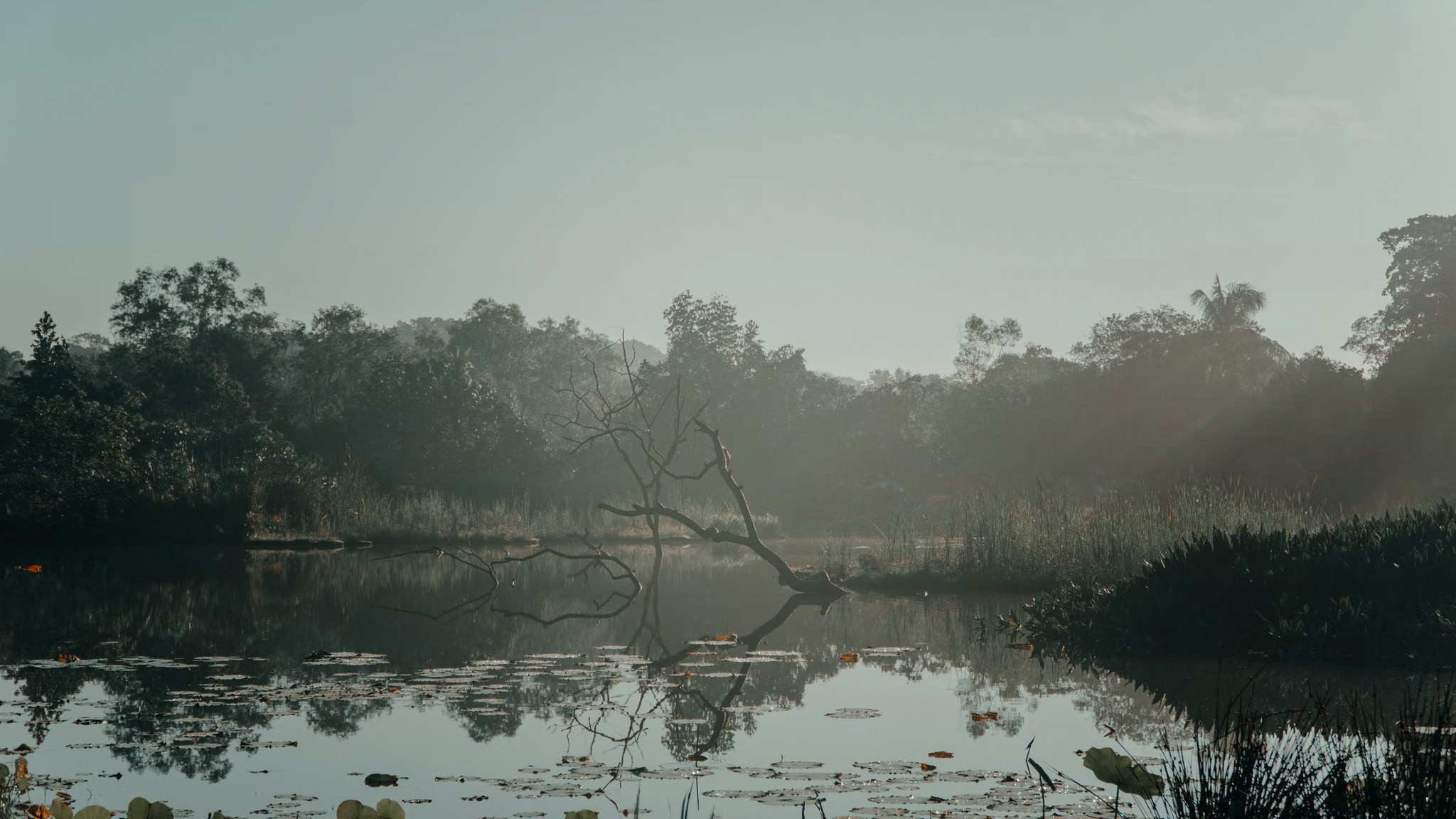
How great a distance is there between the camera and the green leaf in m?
3.95

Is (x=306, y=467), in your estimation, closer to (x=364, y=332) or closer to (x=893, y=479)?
(x=893, y=479)

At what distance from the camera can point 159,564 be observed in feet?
68.5

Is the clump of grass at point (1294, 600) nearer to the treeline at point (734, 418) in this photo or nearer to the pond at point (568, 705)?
the pond at point (568, 705)

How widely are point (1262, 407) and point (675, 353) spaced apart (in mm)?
25253

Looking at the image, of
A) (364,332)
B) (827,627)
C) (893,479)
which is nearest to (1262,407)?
(893,479)

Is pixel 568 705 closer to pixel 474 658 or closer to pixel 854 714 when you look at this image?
pixel 854 714

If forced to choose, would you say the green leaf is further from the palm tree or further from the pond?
the palm tree

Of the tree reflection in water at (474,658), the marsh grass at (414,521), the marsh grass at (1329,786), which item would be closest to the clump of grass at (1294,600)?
the tree reflection in water at (474,658)

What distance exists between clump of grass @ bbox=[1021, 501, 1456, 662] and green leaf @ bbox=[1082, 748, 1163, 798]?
23.1 ft

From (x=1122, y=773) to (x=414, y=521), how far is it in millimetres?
24314

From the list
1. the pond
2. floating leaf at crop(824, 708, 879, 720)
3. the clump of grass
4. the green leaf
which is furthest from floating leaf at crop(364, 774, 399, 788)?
the clump of grass

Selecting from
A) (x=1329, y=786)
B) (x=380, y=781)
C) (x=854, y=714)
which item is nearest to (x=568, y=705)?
(x=854, y=714)

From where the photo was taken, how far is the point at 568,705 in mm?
8602

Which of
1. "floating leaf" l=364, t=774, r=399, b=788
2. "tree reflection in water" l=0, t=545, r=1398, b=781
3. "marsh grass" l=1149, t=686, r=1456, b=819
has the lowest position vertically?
"floating leaf" l=364, t=774, r=399, b=788
